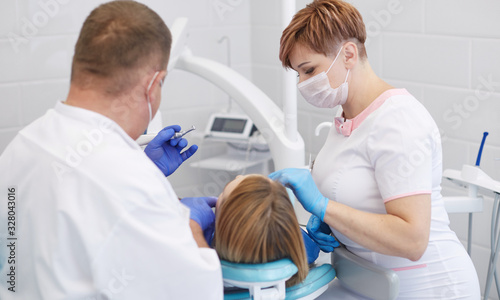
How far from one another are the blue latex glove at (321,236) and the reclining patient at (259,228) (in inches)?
7.0

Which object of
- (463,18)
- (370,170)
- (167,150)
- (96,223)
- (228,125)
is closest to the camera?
(96,223)

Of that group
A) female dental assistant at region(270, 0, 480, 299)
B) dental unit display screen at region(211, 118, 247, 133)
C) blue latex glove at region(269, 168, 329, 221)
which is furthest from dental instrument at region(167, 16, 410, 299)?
blue latex glove at region(269, 168, 329, 221)

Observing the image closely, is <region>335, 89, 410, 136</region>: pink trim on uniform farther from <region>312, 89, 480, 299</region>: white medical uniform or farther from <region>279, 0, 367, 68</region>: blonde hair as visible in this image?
<region>279, 0, 367, 68</region>: blonde hair

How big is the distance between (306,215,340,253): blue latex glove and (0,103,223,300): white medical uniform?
1.31ft

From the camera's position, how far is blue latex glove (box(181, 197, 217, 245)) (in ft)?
4.69

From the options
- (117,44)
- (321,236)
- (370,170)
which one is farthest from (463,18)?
(117,44)

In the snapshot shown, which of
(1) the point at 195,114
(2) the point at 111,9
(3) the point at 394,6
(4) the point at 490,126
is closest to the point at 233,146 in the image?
(1) the point at 195,114

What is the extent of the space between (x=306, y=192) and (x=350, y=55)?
0.38 meters

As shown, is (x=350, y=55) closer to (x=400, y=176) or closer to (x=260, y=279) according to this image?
(x=400, y=176)

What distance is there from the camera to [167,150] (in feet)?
5.65

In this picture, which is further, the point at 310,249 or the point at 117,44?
the point at 310,249

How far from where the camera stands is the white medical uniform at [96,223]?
1111mm

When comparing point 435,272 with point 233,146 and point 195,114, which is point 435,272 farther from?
point 195,114

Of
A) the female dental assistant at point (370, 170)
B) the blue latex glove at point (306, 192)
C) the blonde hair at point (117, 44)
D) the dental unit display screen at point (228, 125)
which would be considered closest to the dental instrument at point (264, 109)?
the dental unit display screen at point (228, 125)
